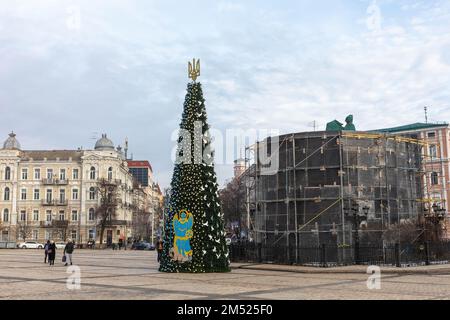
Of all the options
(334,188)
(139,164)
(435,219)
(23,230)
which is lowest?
(23,230)

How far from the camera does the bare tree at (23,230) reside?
7650 centimetres

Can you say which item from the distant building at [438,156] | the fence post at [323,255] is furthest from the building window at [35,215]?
the fence post at [323,255]

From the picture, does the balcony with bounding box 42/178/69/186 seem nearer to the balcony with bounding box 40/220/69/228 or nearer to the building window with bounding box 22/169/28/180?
the building window with bounding box 22/169/28/180

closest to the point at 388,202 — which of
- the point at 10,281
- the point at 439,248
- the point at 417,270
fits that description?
the point at 439,248

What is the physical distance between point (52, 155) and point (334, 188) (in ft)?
205

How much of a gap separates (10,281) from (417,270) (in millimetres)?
17432

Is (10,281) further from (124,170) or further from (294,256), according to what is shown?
(124,170)

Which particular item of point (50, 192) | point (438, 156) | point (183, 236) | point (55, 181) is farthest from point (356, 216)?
point (50, 192)

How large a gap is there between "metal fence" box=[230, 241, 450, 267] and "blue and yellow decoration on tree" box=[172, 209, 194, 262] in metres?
7.18

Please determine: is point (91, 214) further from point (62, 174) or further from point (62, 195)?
point (62, 174)

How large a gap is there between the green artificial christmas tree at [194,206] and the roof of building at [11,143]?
6517 centimetres

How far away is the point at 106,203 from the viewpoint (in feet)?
240

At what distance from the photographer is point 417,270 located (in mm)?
23469

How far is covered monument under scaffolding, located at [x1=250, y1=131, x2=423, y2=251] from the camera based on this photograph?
2909 cm
